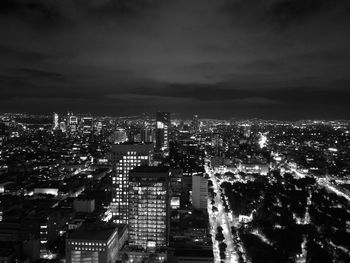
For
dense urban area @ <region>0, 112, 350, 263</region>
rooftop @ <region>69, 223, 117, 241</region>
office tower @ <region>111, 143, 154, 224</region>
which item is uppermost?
office tower @ <region>111, 143, 154, 224</region>

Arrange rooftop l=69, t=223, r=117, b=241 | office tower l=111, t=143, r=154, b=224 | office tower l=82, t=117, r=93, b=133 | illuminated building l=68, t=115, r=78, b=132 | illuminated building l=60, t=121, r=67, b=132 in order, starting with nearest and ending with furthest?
rooftop l=69, t=223, r=117, b=241 → office tower l=111, t=143, r=154, b=224 → office tower l=82, t=117, r=93, b=133 → illuminated building l=68, t=115, r=78, b=132 → illuminated building l=60, t=121, r=67, b=132

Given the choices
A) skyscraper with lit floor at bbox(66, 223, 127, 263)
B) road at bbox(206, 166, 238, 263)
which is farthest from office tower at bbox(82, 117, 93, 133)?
skyscraper with lit floor at bbox(66, 223, 127, 263)

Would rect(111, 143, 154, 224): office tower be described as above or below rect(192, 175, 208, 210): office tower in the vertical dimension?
above

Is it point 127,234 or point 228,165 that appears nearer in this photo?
point 127,234

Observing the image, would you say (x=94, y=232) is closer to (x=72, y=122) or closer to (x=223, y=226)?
(x=223, y=226)

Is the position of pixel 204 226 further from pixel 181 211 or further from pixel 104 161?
pixel 104 161

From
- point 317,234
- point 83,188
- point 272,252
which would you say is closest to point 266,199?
point 317,234

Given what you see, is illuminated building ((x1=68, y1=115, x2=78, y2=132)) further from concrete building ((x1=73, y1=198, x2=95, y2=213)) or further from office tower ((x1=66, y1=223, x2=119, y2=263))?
office tower ((x1=66, y1=223, x2=119, y2=263))

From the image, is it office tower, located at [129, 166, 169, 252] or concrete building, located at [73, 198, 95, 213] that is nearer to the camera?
office tower, located at [129, 166, 169, 252]
